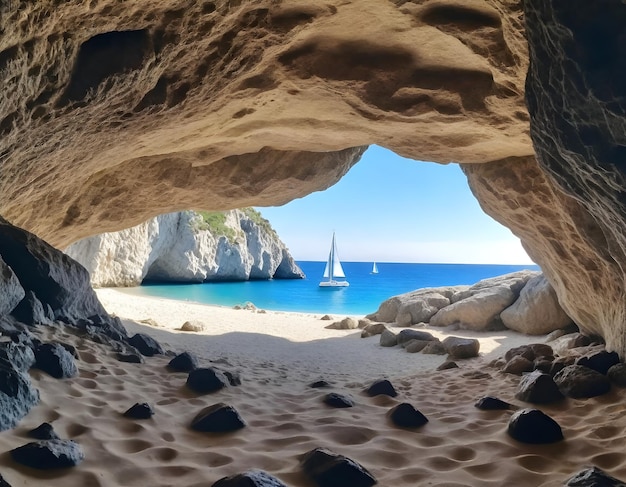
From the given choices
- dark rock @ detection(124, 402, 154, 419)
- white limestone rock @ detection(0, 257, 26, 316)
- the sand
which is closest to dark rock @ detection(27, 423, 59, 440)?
the sand

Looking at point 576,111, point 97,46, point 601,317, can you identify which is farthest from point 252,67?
point 601,317

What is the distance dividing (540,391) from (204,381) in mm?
3203

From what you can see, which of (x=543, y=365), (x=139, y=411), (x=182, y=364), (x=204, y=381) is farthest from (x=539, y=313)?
(x=139, y=411)

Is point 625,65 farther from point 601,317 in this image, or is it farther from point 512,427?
point 601,317

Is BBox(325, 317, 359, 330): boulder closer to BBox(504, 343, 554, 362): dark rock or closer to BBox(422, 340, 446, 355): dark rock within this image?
BBox(422, 340, 446, 355): dark rock

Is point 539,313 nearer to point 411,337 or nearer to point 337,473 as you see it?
point 411,337

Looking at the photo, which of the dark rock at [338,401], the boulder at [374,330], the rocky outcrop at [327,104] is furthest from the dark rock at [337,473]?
the boulder at [374,330]

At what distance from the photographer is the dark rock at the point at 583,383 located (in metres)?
4.58

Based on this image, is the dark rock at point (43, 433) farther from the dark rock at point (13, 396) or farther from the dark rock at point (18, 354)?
the dark rock at point (18, 354)

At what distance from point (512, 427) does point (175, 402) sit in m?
2.71

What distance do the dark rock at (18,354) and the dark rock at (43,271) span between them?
4.46 feet

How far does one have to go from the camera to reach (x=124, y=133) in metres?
5.16

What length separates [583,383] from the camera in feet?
15.2

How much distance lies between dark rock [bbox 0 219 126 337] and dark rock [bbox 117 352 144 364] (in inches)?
30.7
